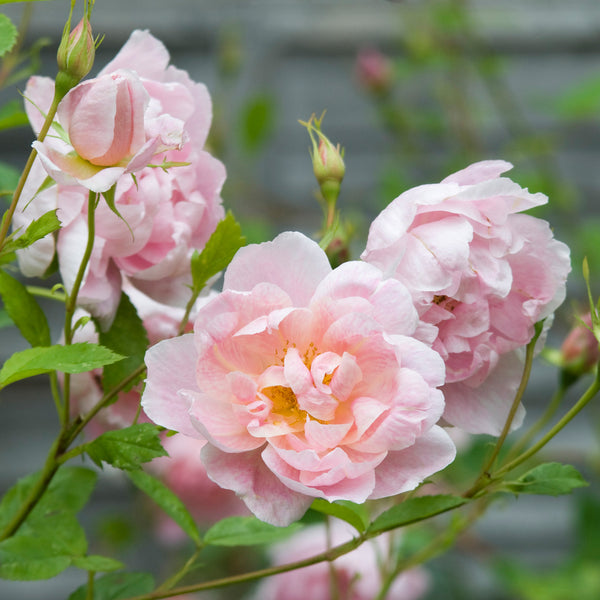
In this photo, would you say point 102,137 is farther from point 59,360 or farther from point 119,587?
point 119,587

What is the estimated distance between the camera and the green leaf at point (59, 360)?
1.08ft

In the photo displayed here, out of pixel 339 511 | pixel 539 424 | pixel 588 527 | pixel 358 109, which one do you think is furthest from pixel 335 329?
pixel 358 109

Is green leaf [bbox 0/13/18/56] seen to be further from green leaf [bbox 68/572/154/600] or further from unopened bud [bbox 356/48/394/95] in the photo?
unopened bud [bbox 356/48/394/95]

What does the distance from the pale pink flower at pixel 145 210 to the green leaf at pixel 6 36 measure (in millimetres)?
20

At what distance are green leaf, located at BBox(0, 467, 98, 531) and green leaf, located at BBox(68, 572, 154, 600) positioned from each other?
0.04m

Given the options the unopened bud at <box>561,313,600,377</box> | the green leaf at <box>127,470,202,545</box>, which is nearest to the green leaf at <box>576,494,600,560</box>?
the unopened bud at <box>561,313,600,377</box>

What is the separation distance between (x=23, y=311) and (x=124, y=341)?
47mm

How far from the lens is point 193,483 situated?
3.44 ft

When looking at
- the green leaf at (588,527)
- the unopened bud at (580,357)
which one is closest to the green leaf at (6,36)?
the unopened bud at (580,357)

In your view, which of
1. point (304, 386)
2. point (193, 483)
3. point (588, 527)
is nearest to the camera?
point (304, 386)

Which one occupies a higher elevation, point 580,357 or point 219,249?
point 219,249

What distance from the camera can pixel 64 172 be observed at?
33 cm

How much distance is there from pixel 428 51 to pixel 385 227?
1188 mm

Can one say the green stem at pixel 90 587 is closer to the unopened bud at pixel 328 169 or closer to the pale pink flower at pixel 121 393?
the pale pink flower at pixel 121 393
